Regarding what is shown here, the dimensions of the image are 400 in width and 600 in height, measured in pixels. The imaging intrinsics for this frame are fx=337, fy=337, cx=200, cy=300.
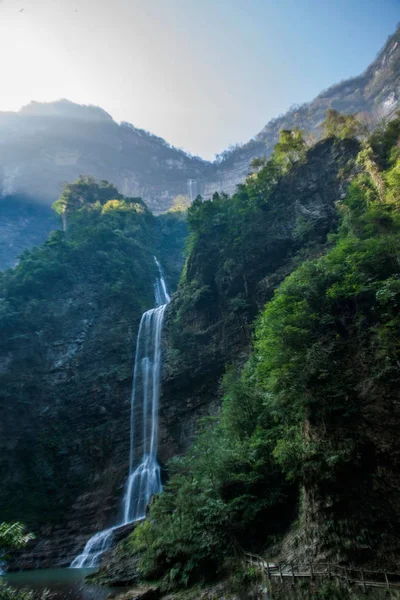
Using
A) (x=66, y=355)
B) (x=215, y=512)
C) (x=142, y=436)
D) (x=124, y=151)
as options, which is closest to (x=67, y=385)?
(x=66, y=355)

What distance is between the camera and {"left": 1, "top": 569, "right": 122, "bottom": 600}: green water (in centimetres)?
1217

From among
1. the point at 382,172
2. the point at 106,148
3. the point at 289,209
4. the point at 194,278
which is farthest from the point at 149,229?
the point at 106,148

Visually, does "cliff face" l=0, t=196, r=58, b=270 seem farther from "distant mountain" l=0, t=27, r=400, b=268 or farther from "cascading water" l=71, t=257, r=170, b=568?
"cascading water" l=71, t=257, r=170, b=568

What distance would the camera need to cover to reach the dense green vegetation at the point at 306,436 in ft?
29.2

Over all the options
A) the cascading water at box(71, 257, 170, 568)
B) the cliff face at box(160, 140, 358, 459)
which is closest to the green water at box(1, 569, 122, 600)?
the cascading water at box(71, 257, 170, 568)

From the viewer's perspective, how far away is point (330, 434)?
32.1ft

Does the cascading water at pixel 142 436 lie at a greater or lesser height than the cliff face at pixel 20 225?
lesser

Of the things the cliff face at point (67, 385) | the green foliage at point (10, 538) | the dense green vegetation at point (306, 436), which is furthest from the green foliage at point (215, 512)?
the cliff face at point (67, 385)

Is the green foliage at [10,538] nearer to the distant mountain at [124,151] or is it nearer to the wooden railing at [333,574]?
the wooden railing at [333,574]

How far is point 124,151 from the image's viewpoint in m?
84.9

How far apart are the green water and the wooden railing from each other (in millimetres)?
6947

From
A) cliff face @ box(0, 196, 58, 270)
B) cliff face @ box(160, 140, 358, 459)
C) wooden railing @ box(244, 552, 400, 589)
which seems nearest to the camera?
wooden railing @ box(244, 552, 400, 589)

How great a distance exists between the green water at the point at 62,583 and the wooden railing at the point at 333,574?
22.8 feet

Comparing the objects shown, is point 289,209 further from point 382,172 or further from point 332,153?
point 382,172
